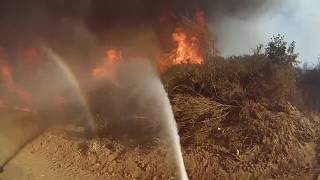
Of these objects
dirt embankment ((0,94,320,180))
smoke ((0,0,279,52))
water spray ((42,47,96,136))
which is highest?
smoke ((0,0,279,52))

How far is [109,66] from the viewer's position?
2491 cm

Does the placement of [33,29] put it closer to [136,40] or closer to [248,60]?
[136,40]

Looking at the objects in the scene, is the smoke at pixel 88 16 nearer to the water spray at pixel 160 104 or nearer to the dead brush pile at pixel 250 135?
the water spray at pixel 160 104

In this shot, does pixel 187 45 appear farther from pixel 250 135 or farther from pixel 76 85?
pixel 250 135

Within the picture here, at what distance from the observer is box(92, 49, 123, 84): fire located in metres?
24.1

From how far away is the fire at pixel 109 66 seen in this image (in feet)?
79.2

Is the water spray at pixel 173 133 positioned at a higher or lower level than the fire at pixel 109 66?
lower

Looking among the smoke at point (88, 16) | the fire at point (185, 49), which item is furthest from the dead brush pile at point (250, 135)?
the smoke at point (88, 16)

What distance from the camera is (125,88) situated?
2153 centimetres

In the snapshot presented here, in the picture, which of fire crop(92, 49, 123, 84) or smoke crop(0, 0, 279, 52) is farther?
smoke crop(0, 0, 279, 52)

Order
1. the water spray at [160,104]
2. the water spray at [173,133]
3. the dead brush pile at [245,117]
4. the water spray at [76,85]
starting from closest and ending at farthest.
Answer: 1. the water spray at [173,133]
2. the dead brush pile at [245,117]
3. the water spray at [160,104]
4. the water spray at [76,85]

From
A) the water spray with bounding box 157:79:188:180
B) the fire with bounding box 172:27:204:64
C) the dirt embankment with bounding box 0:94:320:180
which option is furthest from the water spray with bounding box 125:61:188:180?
the fire with bounding box 172:27:204:64

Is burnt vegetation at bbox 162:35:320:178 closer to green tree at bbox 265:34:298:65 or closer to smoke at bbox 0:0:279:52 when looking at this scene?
green tree at bbox 265:34:298:65

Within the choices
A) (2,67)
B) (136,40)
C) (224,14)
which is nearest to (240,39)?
(224,14)
